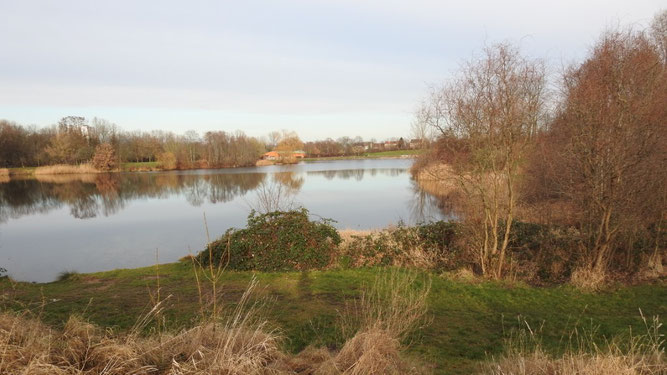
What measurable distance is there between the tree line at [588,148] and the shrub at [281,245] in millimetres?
3449

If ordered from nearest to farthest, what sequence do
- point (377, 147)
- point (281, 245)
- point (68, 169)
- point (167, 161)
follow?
point (281, 245), point (68, 169), point (167, 161), point (377, 147)

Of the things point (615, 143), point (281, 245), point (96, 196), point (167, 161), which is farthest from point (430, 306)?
point (167, 161)

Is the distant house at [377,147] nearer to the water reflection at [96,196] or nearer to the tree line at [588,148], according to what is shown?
the water reflection at [96,196]

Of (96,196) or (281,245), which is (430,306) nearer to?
(281,245)

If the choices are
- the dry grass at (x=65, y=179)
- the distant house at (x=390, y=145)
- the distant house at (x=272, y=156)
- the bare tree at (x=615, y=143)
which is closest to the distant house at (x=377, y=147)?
the distant house at (x=390, y=145)

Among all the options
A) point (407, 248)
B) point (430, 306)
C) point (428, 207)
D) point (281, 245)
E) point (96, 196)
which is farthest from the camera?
point (96, 196)

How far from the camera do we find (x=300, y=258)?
32.6 ft

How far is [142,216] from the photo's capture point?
22.4 m

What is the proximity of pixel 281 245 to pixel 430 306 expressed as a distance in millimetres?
4419

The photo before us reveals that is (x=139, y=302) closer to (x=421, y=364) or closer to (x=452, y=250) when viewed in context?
(x=421, y=364)

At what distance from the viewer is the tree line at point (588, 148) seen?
7.55 m

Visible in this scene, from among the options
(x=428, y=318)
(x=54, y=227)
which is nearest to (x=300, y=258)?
(x=428, y=318)

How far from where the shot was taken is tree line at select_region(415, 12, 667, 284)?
7.55 meters

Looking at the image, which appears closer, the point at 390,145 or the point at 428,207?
the point at 428,207
